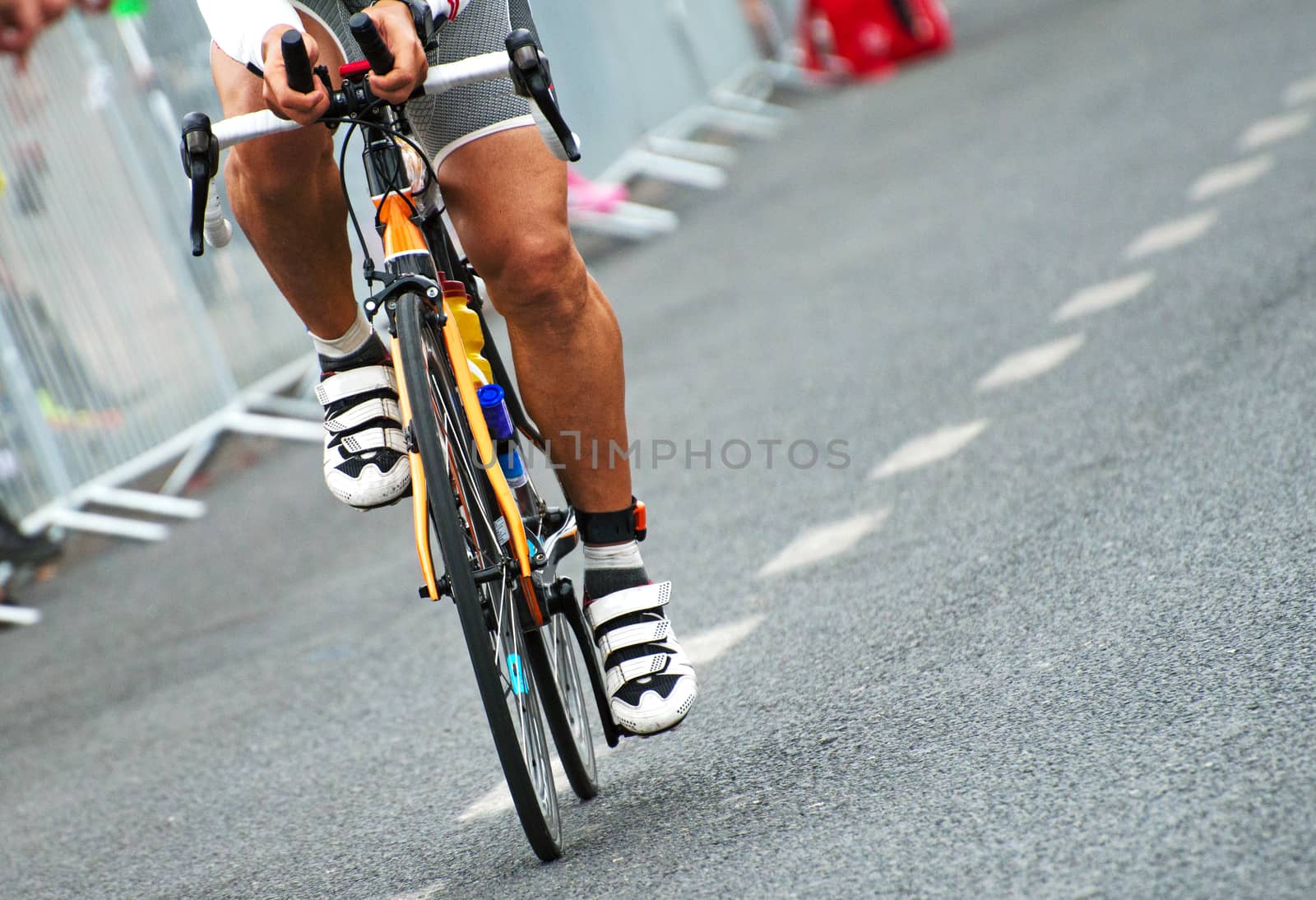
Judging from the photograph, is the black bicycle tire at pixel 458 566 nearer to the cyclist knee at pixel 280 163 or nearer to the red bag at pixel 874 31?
the cyclist knee at pixel 280 163

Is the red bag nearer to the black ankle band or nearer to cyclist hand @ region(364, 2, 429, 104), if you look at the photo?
the black ankle band

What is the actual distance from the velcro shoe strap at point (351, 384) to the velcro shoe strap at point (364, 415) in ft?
0.09

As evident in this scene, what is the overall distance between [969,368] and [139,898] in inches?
142

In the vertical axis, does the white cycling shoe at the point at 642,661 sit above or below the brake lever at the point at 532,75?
below

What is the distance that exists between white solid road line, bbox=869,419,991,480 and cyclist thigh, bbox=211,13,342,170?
8.17ft

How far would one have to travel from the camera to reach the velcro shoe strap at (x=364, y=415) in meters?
2.90

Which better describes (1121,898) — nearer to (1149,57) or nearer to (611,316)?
(611,316)

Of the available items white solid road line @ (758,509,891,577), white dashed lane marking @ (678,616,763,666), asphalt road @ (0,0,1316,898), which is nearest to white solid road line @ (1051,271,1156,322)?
asphalt road @ (0,0,1316,898)

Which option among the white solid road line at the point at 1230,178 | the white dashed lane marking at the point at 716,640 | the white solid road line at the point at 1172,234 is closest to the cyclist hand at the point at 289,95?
the white dashed lane marking at the point at 716,640

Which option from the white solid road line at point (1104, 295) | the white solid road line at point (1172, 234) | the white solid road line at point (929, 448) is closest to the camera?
the white solid road line at point (929, 448)

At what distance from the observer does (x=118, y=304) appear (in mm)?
8195

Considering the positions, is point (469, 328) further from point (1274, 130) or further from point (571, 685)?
point (1274, 130)

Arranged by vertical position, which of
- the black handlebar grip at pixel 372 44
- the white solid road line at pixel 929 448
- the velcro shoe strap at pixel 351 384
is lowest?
the white solid road line at pixel 929 448

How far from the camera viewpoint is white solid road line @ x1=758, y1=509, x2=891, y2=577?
4355 millimetres
